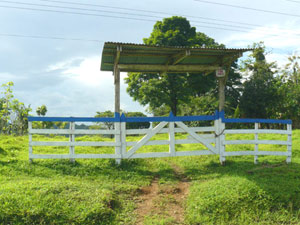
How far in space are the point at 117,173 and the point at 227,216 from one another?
3206 millimetres

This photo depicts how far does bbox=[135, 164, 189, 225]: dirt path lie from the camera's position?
543 cm

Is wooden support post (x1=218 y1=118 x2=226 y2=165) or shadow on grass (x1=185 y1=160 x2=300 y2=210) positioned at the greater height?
wooden support post (x1=218 y1=118 x2=226 y2=165)

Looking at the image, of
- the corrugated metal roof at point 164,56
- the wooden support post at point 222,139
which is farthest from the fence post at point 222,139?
the corrugated metal roof at point 164,56

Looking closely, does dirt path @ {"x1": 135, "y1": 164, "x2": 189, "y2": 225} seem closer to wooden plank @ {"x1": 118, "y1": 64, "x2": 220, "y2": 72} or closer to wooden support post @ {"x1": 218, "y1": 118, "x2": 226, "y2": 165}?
wooden support post @ {"x1": 218, "y1": 118, "x2": 226, "y2": 165}

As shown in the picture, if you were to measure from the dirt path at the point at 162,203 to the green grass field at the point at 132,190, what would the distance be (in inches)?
3.0

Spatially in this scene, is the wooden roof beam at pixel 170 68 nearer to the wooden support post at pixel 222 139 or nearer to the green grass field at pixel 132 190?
the wooden support post at pixel 222 139

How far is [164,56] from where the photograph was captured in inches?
415

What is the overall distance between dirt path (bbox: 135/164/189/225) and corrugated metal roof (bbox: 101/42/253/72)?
4.55 m

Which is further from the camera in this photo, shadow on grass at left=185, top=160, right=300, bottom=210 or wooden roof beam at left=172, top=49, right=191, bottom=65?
wooden roof beam at left=172, top=49, right=191, bottom=65

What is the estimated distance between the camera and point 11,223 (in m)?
4.94

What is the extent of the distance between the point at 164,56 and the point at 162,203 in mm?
6254

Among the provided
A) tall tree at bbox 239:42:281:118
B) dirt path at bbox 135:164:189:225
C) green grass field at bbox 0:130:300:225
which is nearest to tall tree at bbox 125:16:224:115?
tall tree at bbox 239:42:281:118

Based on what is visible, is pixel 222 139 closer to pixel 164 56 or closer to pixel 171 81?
pixel 164 56

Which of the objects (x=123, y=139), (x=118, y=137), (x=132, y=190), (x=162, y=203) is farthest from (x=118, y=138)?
(x=162, y=203)
